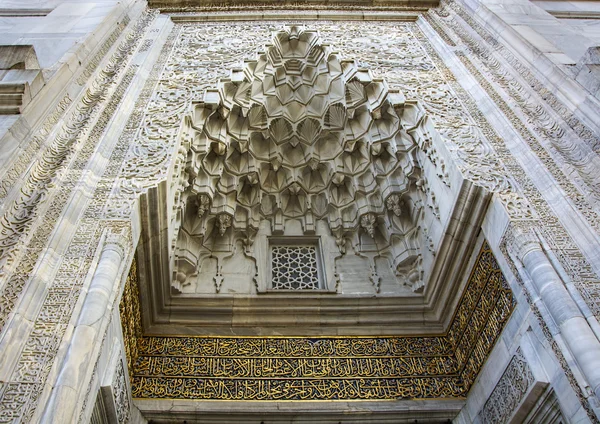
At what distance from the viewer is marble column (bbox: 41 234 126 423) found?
7.71 feet

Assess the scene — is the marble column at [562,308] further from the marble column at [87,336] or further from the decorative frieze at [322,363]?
the marble column at [87,336]

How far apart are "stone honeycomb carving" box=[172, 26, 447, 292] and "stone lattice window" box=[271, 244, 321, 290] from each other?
0.20 m

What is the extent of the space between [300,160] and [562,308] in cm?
317

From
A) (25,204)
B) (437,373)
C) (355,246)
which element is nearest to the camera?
(25,204)

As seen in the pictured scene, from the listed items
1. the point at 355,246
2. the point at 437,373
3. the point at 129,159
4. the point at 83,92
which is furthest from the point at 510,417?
the point at 83,92

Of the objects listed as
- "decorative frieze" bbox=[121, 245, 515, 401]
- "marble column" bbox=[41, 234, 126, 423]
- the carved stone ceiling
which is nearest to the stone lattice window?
the carved stone ceiling

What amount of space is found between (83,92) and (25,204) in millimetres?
1361

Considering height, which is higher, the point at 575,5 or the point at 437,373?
the point at 575,5

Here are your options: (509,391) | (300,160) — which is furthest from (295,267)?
(509,391)

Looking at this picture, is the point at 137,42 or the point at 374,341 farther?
the point at 137,42

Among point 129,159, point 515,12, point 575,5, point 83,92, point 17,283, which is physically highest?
point 575,5

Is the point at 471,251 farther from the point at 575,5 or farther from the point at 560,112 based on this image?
the point at 575,5

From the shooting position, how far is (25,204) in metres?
3.21

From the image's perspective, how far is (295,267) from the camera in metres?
4.96
